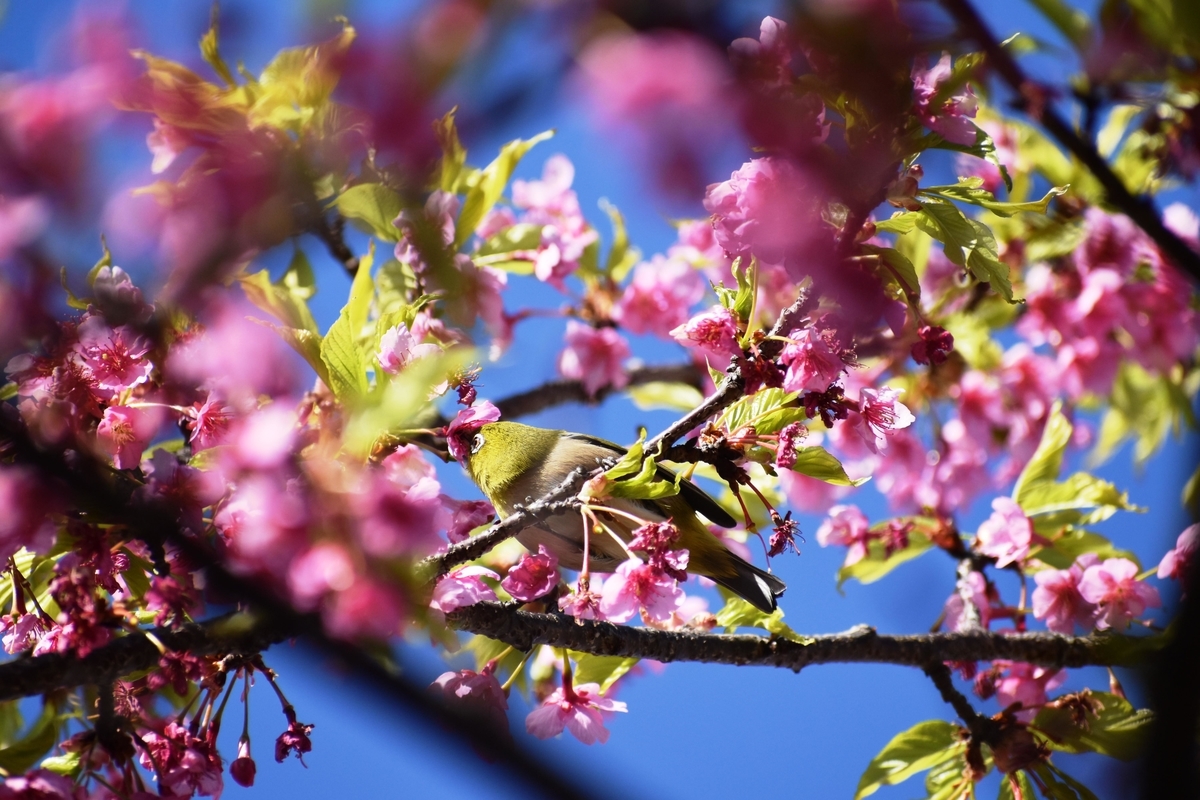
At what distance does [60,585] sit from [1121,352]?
3.69 metres

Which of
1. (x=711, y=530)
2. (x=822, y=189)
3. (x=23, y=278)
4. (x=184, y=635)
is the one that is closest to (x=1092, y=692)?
(x=711, y=530)

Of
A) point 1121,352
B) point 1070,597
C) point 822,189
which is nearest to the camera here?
point 822,189

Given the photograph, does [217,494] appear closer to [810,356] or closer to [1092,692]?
[810,356]

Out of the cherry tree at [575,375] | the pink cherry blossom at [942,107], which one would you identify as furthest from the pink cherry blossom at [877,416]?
the pink cherry blossom at [942,107]

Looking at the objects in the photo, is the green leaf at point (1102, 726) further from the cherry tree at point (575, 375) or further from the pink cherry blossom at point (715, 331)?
the pink cherry blossom at point (715, 331)

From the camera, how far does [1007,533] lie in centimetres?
250

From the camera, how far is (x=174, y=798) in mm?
1573

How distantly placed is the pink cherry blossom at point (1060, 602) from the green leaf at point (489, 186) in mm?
1788

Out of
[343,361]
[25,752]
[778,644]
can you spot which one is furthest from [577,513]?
[25,752]

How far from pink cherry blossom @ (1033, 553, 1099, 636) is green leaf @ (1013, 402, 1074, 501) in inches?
11.4

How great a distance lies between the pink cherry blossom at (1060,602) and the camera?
2342 millimetres

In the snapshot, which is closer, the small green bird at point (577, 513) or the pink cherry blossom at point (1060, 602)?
the small green bird at point (577, 513)

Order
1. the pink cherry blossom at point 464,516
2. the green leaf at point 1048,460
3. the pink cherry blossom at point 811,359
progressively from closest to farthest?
the pink cherry blossom at point 811,359 → the pink cherry blossom at point 464,516 → the green leaf at point 1048,460

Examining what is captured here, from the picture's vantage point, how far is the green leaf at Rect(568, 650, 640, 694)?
2.08 metres
